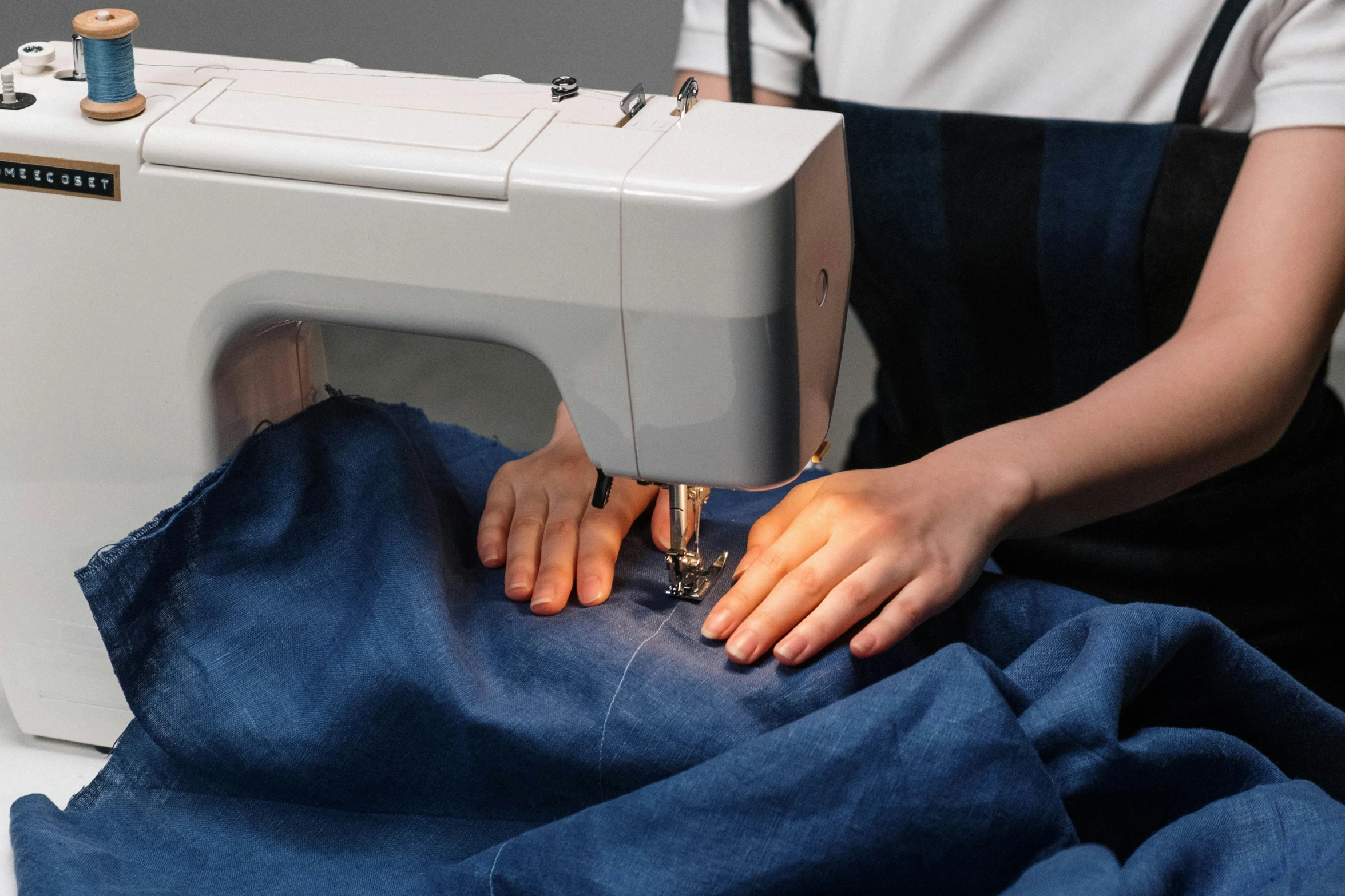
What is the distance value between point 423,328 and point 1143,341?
2.53 ft

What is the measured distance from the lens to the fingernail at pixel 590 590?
85 cm

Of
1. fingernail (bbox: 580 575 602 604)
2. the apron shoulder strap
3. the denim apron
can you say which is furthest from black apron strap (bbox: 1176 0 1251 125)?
fingernail (bbox: 580 575 602 604)

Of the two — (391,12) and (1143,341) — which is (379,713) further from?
(391,12)

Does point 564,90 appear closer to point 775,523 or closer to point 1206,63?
point 775,523

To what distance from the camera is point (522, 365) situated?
2408mm

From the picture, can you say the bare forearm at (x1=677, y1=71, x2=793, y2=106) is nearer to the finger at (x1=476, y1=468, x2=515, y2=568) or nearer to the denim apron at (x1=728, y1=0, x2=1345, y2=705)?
the denim apron at (x1=728, y1=0, x2=1345, y2=705)

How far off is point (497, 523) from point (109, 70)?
37 cm

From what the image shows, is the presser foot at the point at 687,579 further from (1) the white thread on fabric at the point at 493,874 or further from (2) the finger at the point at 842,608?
(1) the white thread on fabric at the point at 493,874

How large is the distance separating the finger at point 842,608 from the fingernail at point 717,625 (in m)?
0.04

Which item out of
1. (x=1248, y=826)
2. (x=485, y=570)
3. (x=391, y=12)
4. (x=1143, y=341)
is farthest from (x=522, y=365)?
(x=1248, y=826)

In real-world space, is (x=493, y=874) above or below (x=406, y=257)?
below

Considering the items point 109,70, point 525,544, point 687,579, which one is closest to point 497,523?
point 525,544

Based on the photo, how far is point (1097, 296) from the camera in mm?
1256

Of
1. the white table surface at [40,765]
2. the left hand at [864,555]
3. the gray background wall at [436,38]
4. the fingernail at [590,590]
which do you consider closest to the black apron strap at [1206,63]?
the left hand at [864,555]
